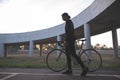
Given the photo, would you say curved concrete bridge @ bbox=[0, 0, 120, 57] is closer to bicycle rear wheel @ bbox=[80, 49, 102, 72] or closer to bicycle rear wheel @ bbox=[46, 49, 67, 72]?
bicycle rear wheel @ bbox=[80, 49, 102, 72]

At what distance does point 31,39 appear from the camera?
4359 cm

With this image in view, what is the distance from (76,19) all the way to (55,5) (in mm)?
3054

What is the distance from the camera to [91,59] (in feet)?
19.8

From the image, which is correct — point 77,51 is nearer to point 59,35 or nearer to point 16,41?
point 59,35

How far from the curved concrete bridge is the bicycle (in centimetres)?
725

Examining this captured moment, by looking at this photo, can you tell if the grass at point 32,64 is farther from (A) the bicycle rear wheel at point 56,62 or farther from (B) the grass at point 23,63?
(A) the bicycle rear wheel at point 56,62

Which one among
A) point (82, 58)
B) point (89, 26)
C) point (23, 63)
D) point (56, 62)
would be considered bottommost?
point (23, 63)

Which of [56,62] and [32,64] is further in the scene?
[32,64]

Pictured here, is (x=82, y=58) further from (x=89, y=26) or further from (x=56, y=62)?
(x=89, y=26)

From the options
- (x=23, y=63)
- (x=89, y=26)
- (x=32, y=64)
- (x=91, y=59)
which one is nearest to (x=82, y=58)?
(x=91, y=59)

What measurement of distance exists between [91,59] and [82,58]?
1.34 ft

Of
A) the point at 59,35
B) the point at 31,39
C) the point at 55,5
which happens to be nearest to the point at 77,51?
the point at 55,5

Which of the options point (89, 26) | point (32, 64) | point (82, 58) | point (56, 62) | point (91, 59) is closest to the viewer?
point (82, 58)

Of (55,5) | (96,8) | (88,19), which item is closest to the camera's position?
(96,8)
